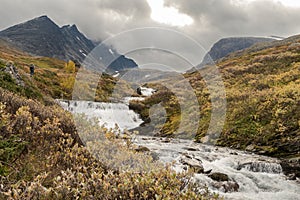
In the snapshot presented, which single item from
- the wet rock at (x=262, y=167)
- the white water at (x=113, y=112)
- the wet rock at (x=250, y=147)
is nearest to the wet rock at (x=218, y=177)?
the wet rock at (x=262, y=167)

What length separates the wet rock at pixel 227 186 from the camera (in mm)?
12852

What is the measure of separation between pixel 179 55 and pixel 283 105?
57.0 ft

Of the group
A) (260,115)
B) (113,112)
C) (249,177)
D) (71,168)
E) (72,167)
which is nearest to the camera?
(71,168)

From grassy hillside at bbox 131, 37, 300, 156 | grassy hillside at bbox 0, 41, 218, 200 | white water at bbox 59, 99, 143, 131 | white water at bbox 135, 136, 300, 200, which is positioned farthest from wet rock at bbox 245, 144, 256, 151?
white water at bbox 59, 99, 143, 131

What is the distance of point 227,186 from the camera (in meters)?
13.0

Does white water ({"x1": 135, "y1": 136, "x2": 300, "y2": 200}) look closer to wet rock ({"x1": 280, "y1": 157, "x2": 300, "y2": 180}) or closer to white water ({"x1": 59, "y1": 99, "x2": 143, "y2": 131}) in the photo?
wet rock ({"x1": 280, "y1": 157, "x2": 300, "y2": 180})

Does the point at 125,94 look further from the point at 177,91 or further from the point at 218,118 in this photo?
the point at 218,118

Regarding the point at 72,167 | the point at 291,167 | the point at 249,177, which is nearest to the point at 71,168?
the point at 72,167

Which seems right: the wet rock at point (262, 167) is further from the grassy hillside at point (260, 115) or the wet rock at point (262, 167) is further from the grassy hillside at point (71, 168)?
the grassy hillside at point (71, 168)

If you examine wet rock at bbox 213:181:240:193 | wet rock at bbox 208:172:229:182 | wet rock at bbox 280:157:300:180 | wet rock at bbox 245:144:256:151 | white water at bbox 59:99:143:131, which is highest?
white water at bbox 59:99:143:131

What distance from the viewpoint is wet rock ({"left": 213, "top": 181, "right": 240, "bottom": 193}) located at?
42.2 feet

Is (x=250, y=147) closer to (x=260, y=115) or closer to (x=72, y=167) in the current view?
(x=260, y=115)

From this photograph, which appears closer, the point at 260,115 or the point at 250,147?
Answer: the point at 250,147

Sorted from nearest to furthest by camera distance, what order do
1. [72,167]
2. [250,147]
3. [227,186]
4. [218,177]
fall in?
[72,167]
[227,186]
[218,177]
[250,147]
